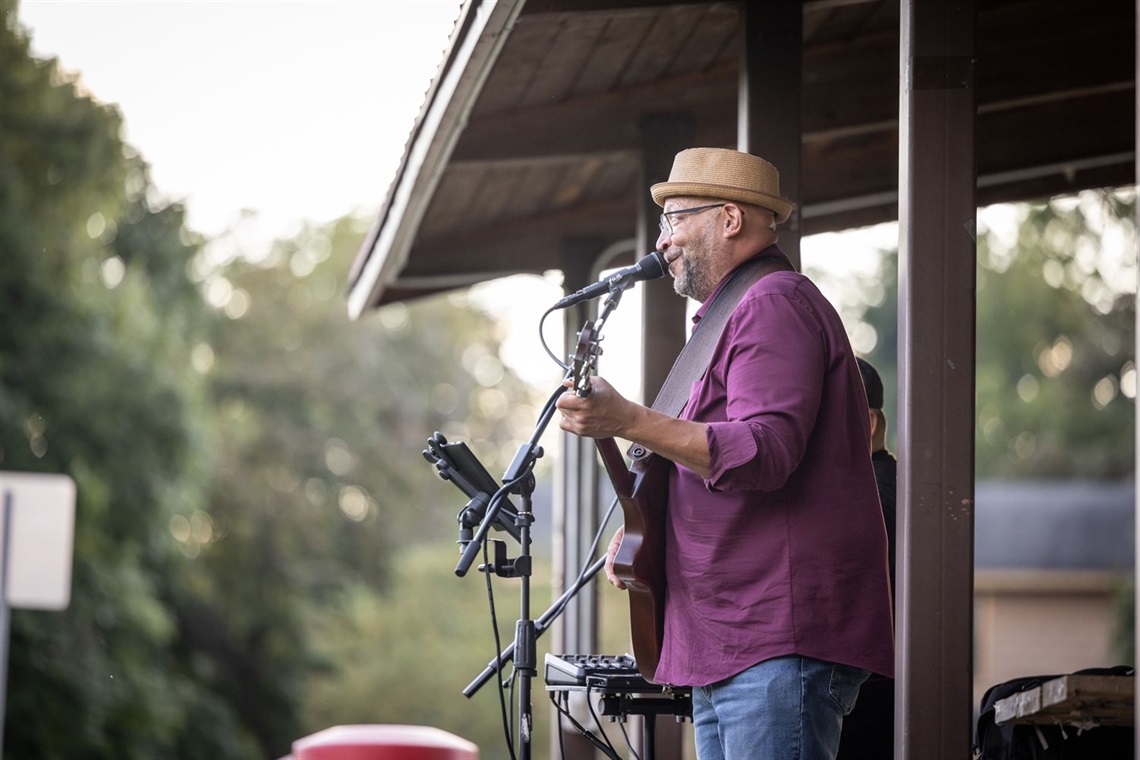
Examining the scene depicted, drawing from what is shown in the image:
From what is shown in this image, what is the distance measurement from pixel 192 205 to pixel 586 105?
53.5 feet

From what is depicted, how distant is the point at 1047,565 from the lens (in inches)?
1243

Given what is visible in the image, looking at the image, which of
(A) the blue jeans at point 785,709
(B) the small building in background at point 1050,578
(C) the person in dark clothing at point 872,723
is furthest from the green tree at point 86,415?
(B) the small building in background at point 1050,578

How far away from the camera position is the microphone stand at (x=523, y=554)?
3.12 metres

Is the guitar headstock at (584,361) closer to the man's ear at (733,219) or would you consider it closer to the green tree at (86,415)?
the man's ear at (733,219)

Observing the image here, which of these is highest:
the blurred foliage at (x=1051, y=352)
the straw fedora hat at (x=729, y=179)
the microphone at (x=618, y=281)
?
the blurred foliage at (x=1051, y=352)

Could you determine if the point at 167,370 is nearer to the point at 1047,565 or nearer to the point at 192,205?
the point at 192,205

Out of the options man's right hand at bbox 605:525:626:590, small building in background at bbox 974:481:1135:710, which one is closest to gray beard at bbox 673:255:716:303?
man's right hand at bbox 605:525:626:590

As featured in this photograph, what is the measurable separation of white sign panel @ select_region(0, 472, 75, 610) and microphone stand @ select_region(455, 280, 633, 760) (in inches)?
176

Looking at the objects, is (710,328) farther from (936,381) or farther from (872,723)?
(872,723)

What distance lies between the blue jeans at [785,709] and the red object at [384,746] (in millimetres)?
625

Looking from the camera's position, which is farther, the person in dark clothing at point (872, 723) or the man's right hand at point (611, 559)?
the person in dark clothing at point (872, 723)

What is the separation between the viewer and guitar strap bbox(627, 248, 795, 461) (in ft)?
10.0

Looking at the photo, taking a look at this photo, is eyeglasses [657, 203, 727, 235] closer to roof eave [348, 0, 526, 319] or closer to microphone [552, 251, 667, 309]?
microphone [552, 251, 667, 309]

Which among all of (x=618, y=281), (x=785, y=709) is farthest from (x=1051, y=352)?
(x=785, y=709)
